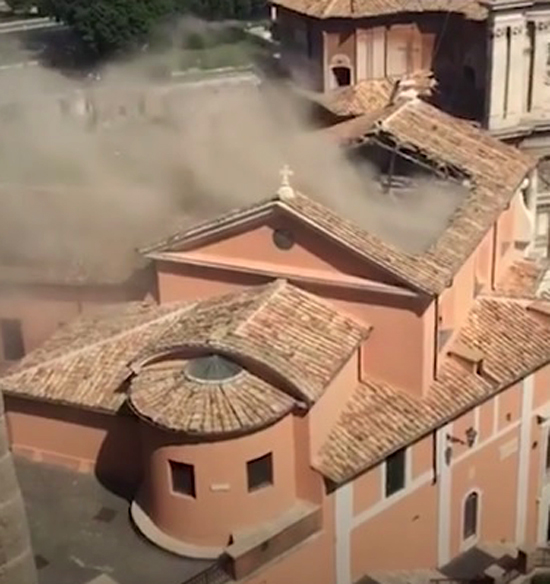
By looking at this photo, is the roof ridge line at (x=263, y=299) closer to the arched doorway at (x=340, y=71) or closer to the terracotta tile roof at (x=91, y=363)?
the terracotta tile roof at (x=91, y=363)

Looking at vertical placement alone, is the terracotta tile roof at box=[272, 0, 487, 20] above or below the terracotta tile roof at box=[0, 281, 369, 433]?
above

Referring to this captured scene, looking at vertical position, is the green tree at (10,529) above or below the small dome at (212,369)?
above

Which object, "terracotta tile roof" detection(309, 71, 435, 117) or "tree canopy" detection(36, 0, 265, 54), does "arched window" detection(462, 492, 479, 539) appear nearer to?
"terracotta tile roof" detection(309, 71, 435, 117)

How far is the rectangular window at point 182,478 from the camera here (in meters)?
16.5

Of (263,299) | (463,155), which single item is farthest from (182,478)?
(463,155)

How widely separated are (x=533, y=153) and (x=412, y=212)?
8972 mm

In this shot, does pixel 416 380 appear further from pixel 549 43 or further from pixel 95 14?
pixel 95 14

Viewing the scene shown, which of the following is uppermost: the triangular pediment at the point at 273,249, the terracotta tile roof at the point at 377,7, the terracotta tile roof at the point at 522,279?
the terracotta tile roof at the point at 377,7

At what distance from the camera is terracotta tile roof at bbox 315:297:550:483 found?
17.1 metres

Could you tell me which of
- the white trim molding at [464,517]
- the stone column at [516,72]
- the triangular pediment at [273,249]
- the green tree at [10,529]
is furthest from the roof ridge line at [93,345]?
the stone column at [516,72]

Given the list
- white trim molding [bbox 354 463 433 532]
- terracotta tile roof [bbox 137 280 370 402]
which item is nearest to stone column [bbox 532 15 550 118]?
terracotta tile roof [bbox 137 280 370 402]

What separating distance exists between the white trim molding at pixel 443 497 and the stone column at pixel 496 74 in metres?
11.3

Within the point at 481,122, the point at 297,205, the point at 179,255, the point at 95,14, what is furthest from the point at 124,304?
the point at 95,14

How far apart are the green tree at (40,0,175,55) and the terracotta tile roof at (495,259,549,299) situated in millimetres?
33042
